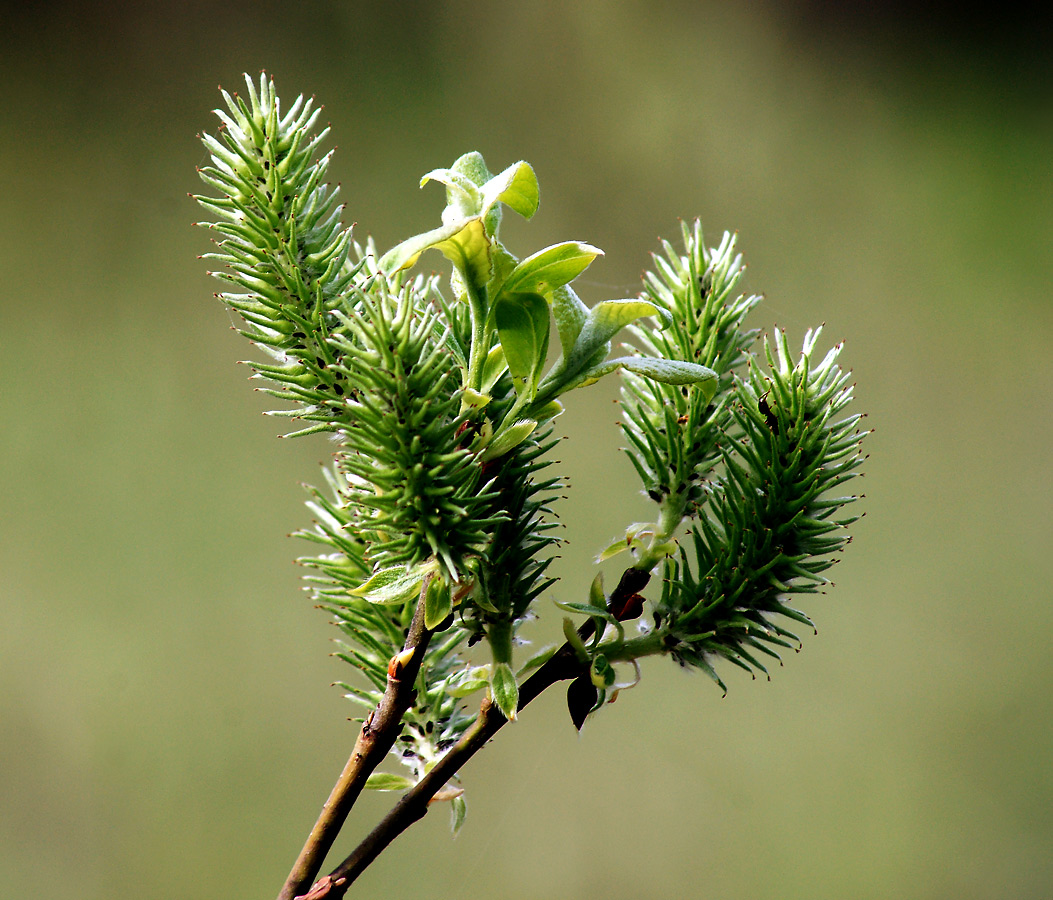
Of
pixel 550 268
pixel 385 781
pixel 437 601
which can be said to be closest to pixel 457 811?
pixel 385 781

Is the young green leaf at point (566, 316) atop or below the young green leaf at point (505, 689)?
atop

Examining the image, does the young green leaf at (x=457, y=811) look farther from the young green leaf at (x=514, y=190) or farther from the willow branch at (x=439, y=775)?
the young green leaf at (x=514, y=190)

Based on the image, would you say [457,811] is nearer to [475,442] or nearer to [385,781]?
[385,781]

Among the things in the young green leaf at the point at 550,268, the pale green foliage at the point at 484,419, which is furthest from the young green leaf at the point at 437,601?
the young green leaf at the point at 550,268

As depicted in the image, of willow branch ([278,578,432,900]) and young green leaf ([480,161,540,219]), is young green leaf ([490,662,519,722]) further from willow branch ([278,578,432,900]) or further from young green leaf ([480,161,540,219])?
young green leaf ([480,161,540,219])

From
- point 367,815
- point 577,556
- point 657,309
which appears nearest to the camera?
point 657,309

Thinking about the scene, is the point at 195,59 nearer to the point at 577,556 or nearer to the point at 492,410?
the point at 577,556

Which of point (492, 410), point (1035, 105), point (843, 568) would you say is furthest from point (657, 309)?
point (1035, 105)

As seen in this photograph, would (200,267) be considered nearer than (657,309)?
No
